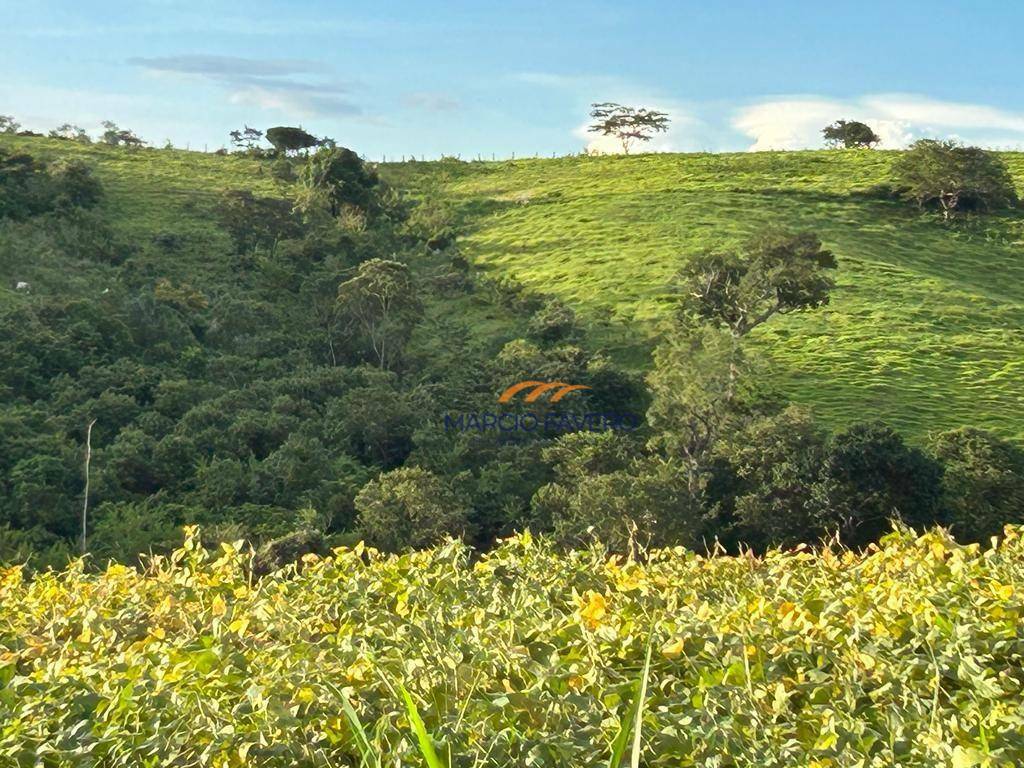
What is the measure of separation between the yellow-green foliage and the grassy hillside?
3050 cm

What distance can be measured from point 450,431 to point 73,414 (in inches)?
457

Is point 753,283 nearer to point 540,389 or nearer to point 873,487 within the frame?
point 540,389

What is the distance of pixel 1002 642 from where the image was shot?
4.55 m

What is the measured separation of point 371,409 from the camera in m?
34.3

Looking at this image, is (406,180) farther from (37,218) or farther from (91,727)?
(91,727)

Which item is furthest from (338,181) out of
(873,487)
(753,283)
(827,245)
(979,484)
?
(979,484)

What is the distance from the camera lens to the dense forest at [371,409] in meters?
26.5

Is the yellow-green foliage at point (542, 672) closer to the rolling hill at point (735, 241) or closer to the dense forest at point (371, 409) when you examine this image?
the dense forest at point (371, 409)

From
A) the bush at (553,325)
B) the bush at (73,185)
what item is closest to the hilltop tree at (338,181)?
the bush at (73,185)

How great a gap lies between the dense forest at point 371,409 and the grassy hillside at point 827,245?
89.1 inches

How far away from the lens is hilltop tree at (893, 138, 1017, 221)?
205 feet

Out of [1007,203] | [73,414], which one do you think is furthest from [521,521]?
[1007,203]

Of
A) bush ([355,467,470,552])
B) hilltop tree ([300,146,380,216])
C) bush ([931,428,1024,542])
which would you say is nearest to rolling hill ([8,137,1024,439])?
bush ([931,428,1024,542])

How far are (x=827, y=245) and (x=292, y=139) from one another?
3717 centimetres
